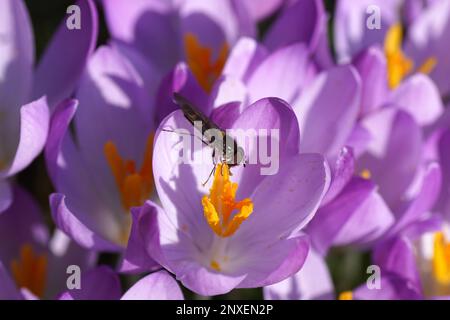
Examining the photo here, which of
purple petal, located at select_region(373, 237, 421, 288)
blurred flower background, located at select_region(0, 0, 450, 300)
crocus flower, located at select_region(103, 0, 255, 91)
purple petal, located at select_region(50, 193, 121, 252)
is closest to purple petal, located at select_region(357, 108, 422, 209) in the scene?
blurred flower background, located at select_region(0, 0, 450, 300)

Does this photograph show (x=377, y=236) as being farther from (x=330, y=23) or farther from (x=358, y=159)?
(x=330, y=23)

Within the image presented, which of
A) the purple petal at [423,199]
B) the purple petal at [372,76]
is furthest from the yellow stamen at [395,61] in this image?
the purple petal at [423,199]

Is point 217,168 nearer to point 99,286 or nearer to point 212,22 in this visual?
point 99,286

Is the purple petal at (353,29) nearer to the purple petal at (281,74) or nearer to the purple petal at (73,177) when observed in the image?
the purple petal at (281,74)

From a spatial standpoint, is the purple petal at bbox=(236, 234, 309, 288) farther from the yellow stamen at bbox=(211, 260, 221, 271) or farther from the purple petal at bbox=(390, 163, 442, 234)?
the purple petal at bbox=(390, 163, 442, 234)

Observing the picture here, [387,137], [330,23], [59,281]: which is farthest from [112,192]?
[330,23]
